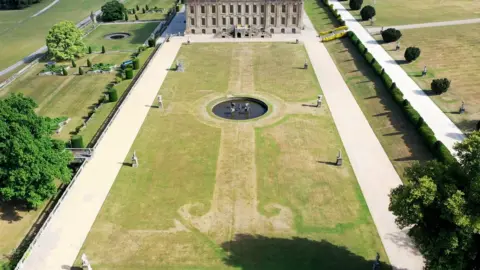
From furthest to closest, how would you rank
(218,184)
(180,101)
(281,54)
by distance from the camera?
(281,54), (180,101), (218,184)

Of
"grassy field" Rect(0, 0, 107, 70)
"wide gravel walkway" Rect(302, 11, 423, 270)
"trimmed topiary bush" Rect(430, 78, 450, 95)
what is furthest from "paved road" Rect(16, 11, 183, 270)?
"trimmed topiary bush" Rect(430, 78, 450, 95)

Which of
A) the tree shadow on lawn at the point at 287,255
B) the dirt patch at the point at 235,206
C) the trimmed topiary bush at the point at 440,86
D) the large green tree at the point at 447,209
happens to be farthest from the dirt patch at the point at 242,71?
the large green tree at the point at 447,209

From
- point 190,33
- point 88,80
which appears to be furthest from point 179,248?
point 190,33

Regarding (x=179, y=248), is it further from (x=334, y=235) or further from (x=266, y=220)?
(x=334, y=235)

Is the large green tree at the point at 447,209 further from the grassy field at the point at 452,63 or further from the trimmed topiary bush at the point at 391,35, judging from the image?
the trimmed topiary bush at the point at 391,35

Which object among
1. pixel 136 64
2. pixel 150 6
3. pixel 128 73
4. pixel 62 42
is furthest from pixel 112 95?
pixel 150 6

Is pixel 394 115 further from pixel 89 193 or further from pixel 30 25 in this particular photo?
pixel 30 25
